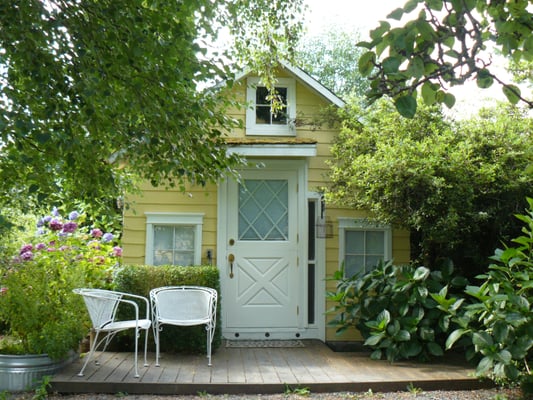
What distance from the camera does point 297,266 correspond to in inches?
303

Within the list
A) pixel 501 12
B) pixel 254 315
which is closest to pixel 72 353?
pixel 254 315

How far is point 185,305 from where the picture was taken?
6633 millimetres

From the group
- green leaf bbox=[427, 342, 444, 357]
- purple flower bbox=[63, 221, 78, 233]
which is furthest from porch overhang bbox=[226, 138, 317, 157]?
green leaf bbox=[427, 342, 444, 357]

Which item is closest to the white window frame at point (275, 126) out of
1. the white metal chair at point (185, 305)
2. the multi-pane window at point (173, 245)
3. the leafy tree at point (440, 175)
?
the leafy tree at point (440, 175)

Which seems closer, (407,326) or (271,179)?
(407,326)

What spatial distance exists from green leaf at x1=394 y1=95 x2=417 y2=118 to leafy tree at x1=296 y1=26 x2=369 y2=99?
23.3 meters

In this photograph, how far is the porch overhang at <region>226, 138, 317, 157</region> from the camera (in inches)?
287

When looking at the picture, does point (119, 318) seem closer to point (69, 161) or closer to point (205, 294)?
point (205, 294)

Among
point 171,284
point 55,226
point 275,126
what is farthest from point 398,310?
point 55,226

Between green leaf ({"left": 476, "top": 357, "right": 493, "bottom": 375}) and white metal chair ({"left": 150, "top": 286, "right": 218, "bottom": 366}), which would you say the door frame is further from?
green leaf ({"left": 476, "top": 357, "right": 493, "bottom": 375})

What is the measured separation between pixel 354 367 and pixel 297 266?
1.90 metres

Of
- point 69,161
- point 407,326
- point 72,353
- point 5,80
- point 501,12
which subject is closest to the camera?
point 501,12

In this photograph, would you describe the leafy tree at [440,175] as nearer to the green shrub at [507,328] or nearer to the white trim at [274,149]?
the white trim at [274,149]

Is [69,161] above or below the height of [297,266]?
above
